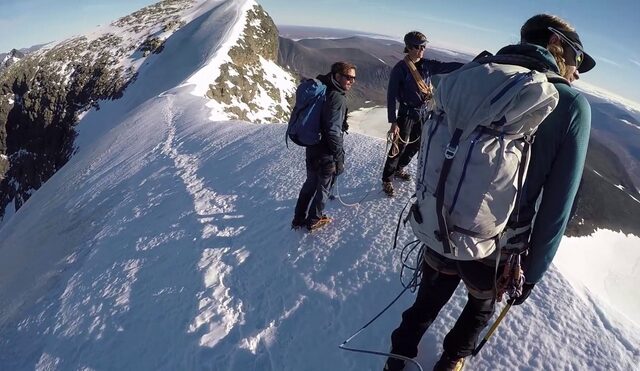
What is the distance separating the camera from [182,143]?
48.4ft

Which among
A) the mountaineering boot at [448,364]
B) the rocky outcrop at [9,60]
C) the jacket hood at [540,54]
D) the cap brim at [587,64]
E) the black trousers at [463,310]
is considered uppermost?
the jacket hood at [540,54]

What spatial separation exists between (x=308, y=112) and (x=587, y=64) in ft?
10.4

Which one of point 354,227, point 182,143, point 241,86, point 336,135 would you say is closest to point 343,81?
point 336,135

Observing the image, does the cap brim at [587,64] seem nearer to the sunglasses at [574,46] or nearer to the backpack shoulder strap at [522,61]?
the sunglasses at [574,46]

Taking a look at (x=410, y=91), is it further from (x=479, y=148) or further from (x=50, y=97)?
(x=50, y=97)

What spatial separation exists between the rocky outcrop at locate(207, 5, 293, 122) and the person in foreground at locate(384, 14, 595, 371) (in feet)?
89.7

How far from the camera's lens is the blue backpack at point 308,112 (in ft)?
15.8

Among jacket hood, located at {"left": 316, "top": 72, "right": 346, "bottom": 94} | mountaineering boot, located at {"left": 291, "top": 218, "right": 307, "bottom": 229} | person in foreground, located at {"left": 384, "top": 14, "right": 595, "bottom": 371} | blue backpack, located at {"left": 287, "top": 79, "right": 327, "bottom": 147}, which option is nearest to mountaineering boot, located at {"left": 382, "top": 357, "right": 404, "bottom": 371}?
person in foreground, located at {"left": 384, "top": 14, "right": 595, "bottom": 371}

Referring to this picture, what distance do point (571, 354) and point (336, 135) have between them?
3452mm

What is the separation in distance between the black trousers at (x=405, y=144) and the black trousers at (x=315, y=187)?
1398mm

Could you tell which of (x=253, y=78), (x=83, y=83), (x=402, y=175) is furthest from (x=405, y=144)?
(x=83, y=83)

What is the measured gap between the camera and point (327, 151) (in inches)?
205

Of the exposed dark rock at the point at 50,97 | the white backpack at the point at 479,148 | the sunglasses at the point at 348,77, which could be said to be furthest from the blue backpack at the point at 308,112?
the exposed dark rock at the point at 50,97

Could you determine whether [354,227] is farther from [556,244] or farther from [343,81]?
[556,244]
